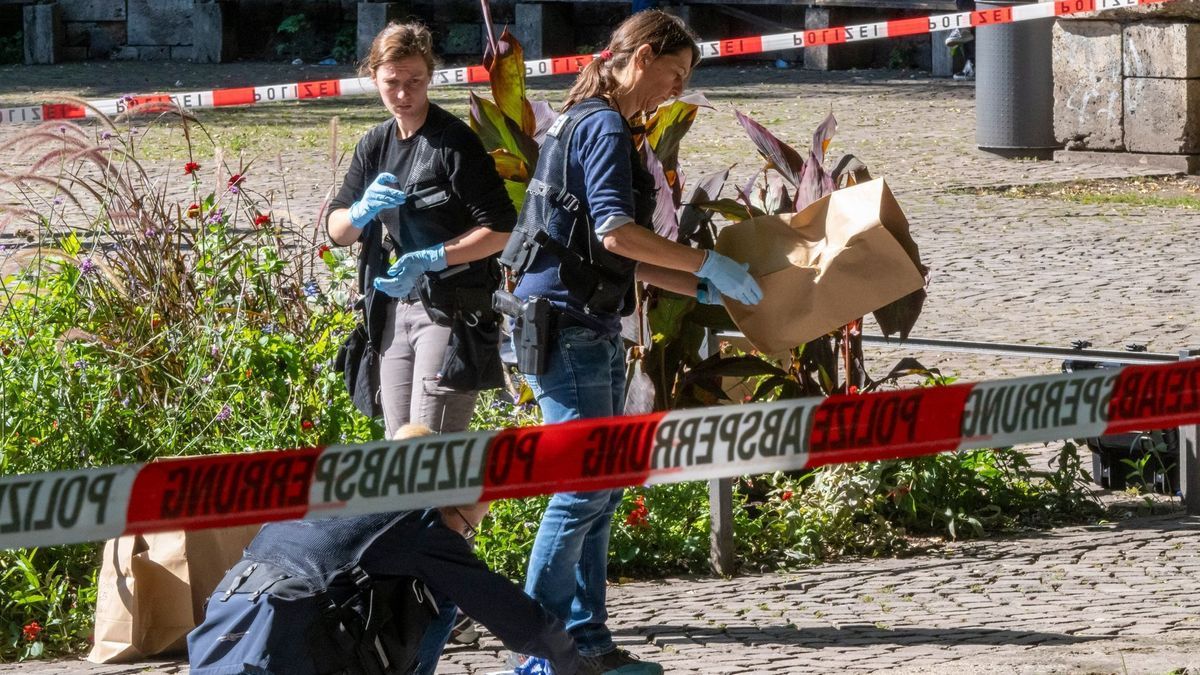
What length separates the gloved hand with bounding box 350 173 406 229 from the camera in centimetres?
459

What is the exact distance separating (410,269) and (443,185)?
23 centimetres

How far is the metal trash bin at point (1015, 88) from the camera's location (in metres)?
13.5

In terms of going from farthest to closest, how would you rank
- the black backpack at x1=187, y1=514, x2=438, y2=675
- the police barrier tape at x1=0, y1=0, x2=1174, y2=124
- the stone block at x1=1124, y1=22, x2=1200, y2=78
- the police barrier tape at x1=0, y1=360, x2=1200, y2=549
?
the stone block at x1=1124, y1=22, x2=1200, y2=78, the police barrier tape at x1=0, y1=0, x2=1174, y2=124, the black backpack at x1=187, y1=514, x2=438, y2=675, the police barrier tape at x1=0, y1=360, x2=1200, y2=549

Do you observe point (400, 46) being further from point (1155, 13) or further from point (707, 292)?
point (1155, 13)

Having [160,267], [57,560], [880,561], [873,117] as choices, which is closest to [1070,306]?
[880,561]

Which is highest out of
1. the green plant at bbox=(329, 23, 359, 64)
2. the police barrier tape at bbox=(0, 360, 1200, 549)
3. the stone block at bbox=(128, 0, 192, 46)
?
the stone block at bbox=(128, 0, 192, 46)

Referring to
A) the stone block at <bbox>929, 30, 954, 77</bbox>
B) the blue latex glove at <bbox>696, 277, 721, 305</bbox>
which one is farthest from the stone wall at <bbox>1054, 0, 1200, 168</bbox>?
the blue latex glove at <bbox>696, 277, 721, 305</bbox>

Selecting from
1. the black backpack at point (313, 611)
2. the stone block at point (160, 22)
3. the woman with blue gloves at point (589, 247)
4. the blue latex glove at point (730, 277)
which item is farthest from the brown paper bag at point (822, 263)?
the stone block at point (160, 22)

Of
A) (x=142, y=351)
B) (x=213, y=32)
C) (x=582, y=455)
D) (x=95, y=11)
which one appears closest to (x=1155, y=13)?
(x=142, y=351)

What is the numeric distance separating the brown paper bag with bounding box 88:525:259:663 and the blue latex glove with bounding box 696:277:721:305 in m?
1.29

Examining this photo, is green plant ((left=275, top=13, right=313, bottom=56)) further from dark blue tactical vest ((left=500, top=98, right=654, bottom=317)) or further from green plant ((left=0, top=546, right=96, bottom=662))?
dark blue tactical vest ((left=500, top=98, right=654, bottom=317))

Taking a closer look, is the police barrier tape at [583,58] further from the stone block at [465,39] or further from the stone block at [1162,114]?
the stone block at [465,39]

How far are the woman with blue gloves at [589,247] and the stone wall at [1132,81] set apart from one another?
9.38 meters

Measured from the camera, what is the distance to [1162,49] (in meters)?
12.9
